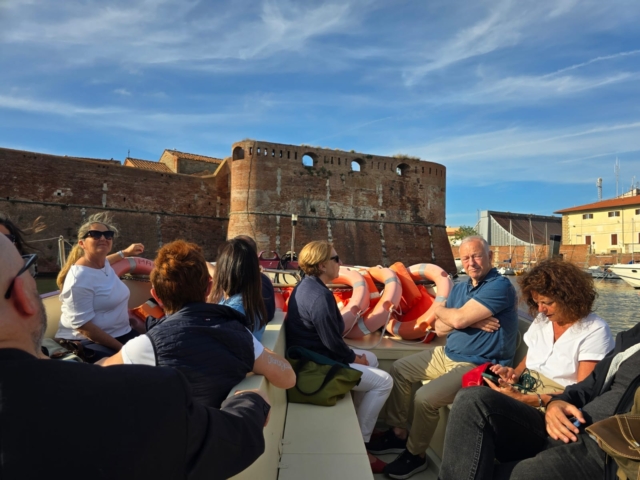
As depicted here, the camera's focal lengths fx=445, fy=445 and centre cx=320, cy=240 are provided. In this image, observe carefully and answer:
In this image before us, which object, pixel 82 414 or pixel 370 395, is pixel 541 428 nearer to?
pixel 370 395

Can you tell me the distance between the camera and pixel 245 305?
7.02 feet

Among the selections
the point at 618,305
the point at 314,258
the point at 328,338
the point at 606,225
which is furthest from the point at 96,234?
the point at 606,225

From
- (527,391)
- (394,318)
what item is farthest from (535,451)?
(394,318)

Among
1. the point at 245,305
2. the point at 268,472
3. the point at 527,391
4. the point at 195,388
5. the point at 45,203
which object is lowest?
the point at 268,472

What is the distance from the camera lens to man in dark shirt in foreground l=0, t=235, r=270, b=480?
0.68 meters

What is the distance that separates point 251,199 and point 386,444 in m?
18.7

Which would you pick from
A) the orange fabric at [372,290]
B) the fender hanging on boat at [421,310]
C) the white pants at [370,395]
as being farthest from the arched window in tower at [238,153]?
the white pants at [370,395]

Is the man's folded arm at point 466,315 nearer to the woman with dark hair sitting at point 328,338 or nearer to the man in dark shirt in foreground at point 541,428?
the woman with dark hair sitting at point 328,338

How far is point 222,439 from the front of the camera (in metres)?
0.91

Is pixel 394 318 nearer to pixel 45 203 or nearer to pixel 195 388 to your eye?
pixel 195 388

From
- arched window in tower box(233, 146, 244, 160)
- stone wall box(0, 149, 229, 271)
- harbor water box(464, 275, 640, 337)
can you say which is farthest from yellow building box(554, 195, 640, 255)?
stone wall box(0, 149, 229, 271)

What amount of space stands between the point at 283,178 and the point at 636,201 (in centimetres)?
2544

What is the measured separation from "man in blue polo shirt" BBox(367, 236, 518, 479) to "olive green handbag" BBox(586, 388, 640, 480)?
1012mm

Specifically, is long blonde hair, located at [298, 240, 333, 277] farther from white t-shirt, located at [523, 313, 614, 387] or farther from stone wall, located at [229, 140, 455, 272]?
stone wall, located at [229, 140, 455, 272]
